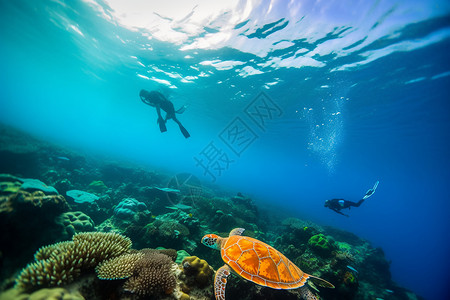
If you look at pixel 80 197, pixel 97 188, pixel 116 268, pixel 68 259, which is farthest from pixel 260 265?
pixel 97 188

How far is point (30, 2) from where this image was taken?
46.2 feet

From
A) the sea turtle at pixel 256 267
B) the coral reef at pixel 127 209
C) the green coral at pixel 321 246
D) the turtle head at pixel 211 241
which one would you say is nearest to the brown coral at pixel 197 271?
the sea turtle at pixel 256 267

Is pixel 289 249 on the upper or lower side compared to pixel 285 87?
lower

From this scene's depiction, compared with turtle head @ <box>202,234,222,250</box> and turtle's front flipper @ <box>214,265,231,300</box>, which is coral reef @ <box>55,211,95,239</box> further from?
turtle's front flipper @ <box>214,265,231,300</box>

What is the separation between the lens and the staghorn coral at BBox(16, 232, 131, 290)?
7.03 feet

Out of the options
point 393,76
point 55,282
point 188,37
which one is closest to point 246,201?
point 55,282

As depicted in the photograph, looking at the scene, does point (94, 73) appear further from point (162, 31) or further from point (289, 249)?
point (289, 249)

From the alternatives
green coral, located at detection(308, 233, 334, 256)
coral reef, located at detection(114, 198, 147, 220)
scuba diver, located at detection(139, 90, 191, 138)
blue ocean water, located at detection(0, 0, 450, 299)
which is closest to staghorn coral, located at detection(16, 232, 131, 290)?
coral reef, located at detection(114, 198, 147, 220)

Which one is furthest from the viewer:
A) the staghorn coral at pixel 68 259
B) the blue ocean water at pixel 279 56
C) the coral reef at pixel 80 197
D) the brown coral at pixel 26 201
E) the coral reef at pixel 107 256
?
the blue ocean water at pixel 279 56

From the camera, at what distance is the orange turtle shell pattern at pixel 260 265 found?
3.24 metres

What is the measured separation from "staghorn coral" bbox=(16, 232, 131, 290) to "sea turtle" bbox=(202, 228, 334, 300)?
2.13m

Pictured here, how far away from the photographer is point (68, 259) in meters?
2.47

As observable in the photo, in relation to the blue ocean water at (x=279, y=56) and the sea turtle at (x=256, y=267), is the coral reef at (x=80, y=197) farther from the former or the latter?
the blue ocean water at (x=279, y=56)

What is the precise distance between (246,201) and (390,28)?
14.3m
